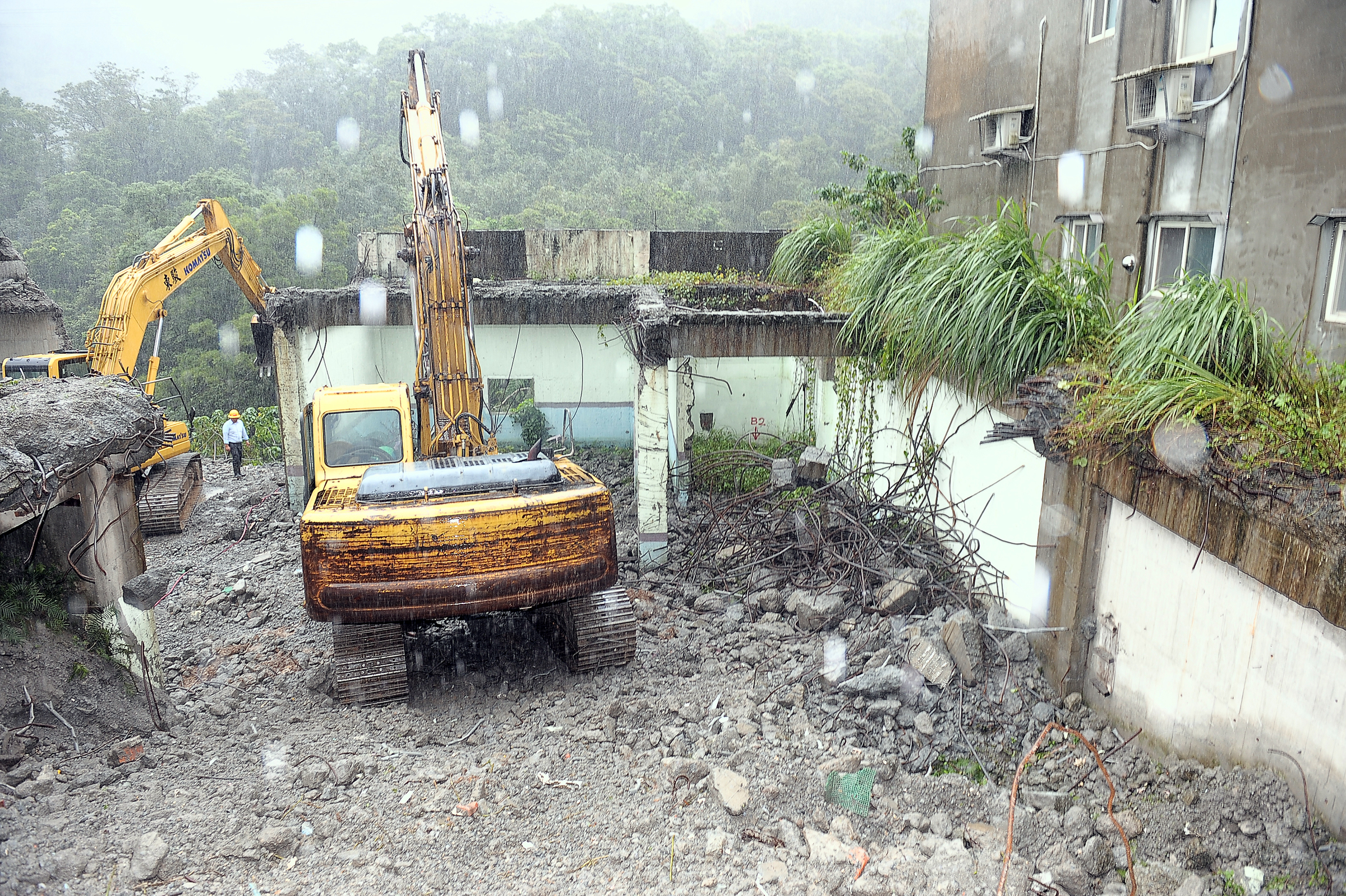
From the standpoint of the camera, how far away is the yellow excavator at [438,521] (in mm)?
5766

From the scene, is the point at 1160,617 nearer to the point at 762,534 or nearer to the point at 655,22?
the point at 762,534

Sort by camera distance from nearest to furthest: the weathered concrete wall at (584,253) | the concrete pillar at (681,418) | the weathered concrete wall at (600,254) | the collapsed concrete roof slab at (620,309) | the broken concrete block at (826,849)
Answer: the broken concrete block at (826,849) < the collapsed concrete roof slab at (620,309) < the concrete pillar at (681,418) < the weathered concrete wall at (600,254) < the weathered concrete wall at (584,253)

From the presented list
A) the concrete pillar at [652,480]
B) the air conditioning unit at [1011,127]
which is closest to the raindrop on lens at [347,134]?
the air conditioning unit at [1011,127]

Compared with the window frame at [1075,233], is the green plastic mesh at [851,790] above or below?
below

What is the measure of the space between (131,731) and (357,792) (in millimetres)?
1782

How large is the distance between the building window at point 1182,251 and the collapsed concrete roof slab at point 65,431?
8.01 metres

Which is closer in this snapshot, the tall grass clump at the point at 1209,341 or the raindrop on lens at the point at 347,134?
the tall grass clump at the point at 1209,341

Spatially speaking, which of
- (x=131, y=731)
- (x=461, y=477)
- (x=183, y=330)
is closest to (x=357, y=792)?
(x=131, y=731)

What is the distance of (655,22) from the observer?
170 ft

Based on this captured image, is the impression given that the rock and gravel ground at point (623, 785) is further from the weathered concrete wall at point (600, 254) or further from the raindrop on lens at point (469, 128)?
the raindrop on lens at point (469, 128)

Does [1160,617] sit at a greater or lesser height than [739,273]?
lesser

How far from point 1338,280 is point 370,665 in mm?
7725

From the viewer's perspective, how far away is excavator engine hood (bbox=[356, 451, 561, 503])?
20.2 feet

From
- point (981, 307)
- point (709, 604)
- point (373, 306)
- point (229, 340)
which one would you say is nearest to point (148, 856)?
point (709, 604)
